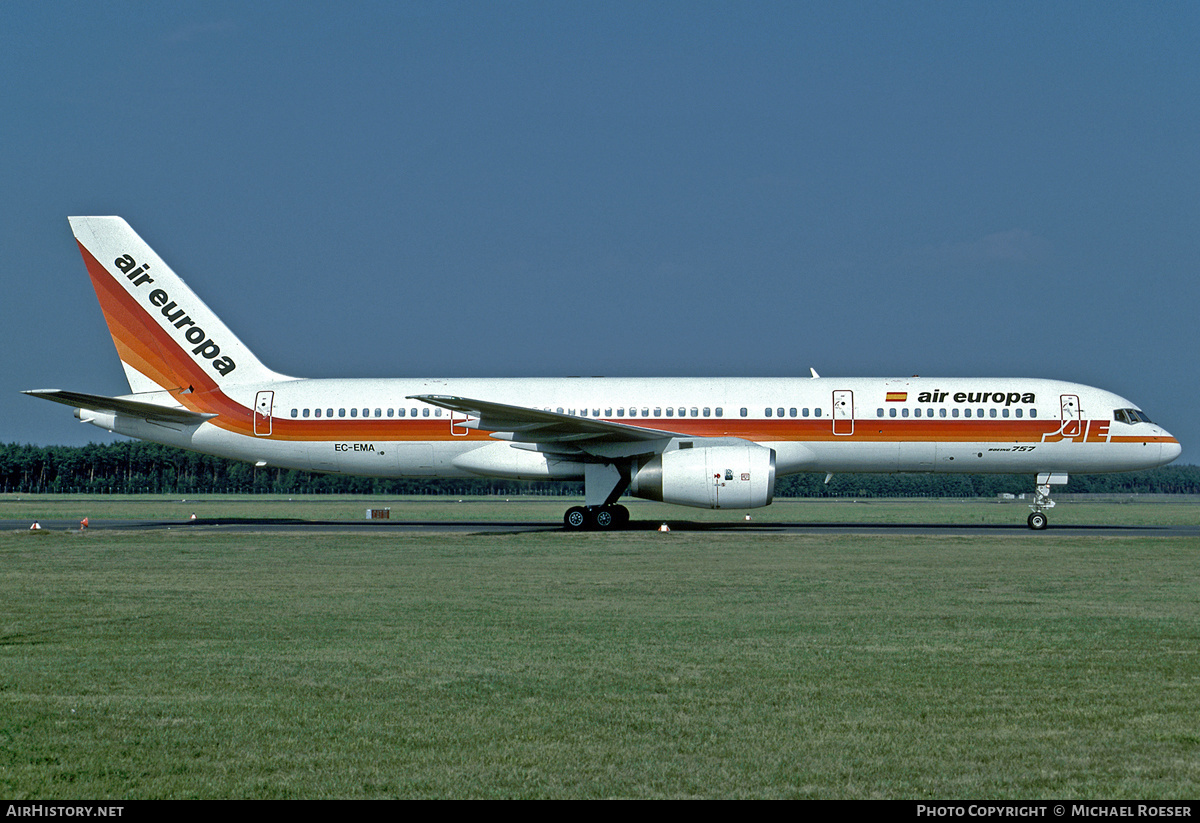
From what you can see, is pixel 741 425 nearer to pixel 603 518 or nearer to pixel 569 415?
pixel 603 518

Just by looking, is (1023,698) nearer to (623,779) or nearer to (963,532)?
(623,779)

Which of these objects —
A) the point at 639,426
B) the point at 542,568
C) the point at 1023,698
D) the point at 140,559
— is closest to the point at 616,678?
the point at 1023,698

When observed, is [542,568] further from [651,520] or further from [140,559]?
[651,520]

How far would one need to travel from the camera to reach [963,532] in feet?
99.0

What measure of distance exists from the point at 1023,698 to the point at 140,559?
16966 millimetres

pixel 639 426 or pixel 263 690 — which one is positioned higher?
pixel 639 426

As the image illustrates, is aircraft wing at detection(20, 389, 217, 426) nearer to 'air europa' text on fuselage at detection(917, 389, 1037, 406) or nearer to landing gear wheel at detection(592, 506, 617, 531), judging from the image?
landing gear wheel at detection(592, 506, 617, 531)

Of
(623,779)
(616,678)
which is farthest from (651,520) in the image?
(623,779)

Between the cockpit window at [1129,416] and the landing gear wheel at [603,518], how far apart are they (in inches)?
563

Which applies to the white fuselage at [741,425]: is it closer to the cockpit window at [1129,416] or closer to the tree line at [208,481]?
the cockpit window at [1129,416]

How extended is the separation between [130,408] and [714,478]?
1611cm

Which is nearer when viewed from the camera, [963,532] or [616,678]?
[616,678]
